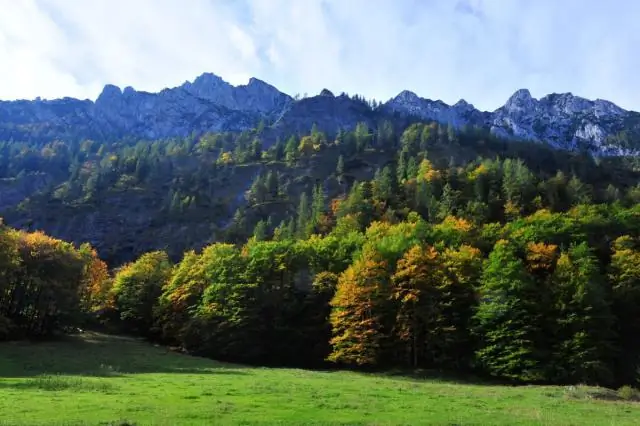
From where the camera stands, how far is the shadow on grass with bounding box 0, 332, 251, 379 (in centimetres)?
4634

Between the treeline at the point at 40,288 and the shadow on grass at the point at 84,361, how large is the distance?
15.9 ft

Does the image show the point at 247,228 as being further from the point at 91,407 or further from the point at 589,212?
the point at 91,407

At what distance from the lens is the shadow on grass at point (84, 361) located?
46344 mm

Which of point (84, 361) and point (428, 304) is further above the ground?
point (428, 304)

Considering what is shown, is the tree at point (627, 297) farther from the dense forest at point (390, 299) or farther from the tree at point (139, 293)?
the tree at point (139, 293)

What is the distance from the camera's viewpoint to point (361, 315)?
7506 cm

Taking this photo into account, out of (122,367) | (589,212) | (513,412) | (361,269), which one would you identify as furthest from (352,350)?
(589,212)

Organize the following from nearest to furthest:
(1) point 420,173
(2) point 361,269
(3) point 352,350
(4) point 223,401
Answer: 1. (4) point 223,401
2. (3) point 352,350
3. (2) point 361,269
4. (1) point 420,173

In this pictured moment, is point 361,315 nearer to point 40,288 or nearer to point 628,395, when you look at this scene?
point 628,395

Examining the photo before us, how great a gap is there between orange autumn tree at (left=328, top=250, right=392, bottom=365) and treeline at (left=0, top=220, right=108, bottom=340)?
42.1 metres

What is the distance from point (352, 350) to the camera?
7181 centimetres

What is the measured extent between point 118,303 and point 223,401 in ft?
304

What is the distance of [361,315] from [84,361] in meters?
37.3

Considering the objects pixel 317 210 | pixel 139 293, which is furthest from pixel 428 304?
pixel 317 210
